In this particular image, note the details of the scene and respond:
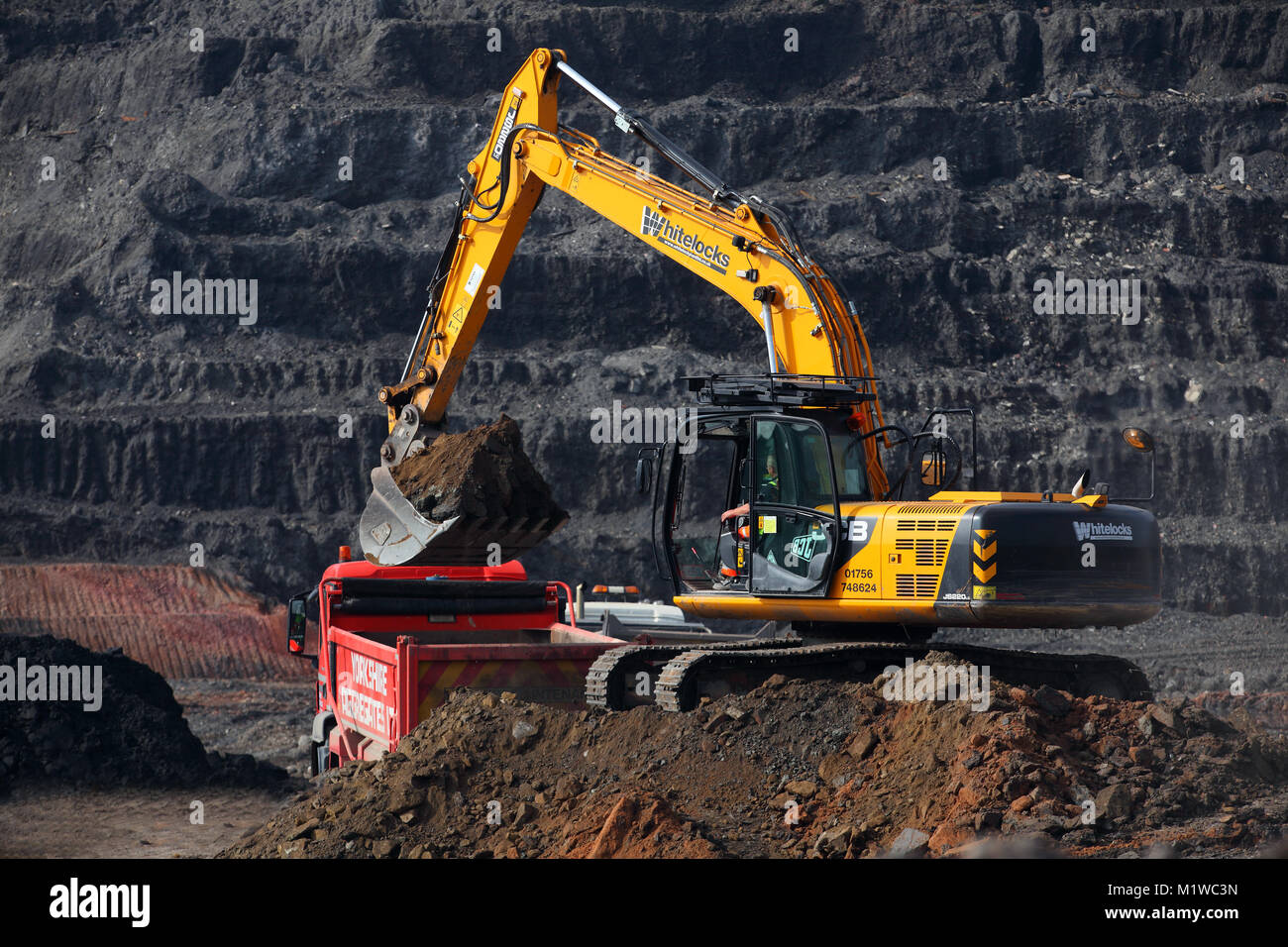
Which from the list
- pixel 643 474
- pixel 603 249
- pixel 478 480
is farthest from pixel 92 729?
pixel 603 249

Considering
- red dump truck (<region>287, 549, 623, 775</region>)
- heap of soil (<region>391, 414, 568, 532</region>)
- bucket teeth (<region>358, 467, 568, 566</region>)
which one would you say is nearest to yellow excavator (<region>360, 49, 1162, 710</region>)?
red dump truck (<region>287, 549, 623, 775</region>)

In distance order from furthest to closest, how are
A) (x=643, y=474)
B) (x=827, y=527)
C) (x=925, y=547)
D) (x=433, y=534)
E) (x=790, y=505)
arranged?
(x=433, y=534)
(x=643, y=474)
(x=790, y=505)
(x=827, y=527)
(x=925, y=547)

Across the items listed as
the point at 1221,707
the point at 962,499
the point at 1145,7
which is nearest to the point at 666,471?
the point at 962,499

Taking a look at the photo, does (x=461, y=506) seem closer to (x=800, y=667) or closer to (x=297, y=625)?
(x=297, y=625)

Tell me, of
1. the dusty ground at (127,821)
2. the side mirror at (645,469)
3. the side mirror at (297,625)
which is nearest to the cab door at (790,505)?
the side mirror at (645,469)

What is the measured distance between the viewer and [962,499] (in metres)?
7.94

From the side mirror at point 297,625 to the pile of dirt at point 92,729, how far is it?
2.53 metres

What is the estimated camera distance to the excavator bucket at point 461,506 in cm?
1114

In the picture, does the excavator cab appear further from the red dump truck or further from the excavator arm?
the red dump truck

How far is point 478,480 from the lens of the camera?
11.2 meters

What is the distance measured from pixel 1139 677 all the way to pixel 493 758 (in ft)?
13.5

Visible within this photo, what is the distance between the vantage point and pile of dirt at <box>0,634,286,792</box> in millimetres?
12398

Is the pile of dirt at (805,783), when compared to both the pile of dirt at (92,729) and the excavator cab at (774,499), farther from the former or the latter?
the pile of dirt at (92,729)

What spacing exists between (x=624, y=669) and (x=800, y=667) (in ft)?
3.57
